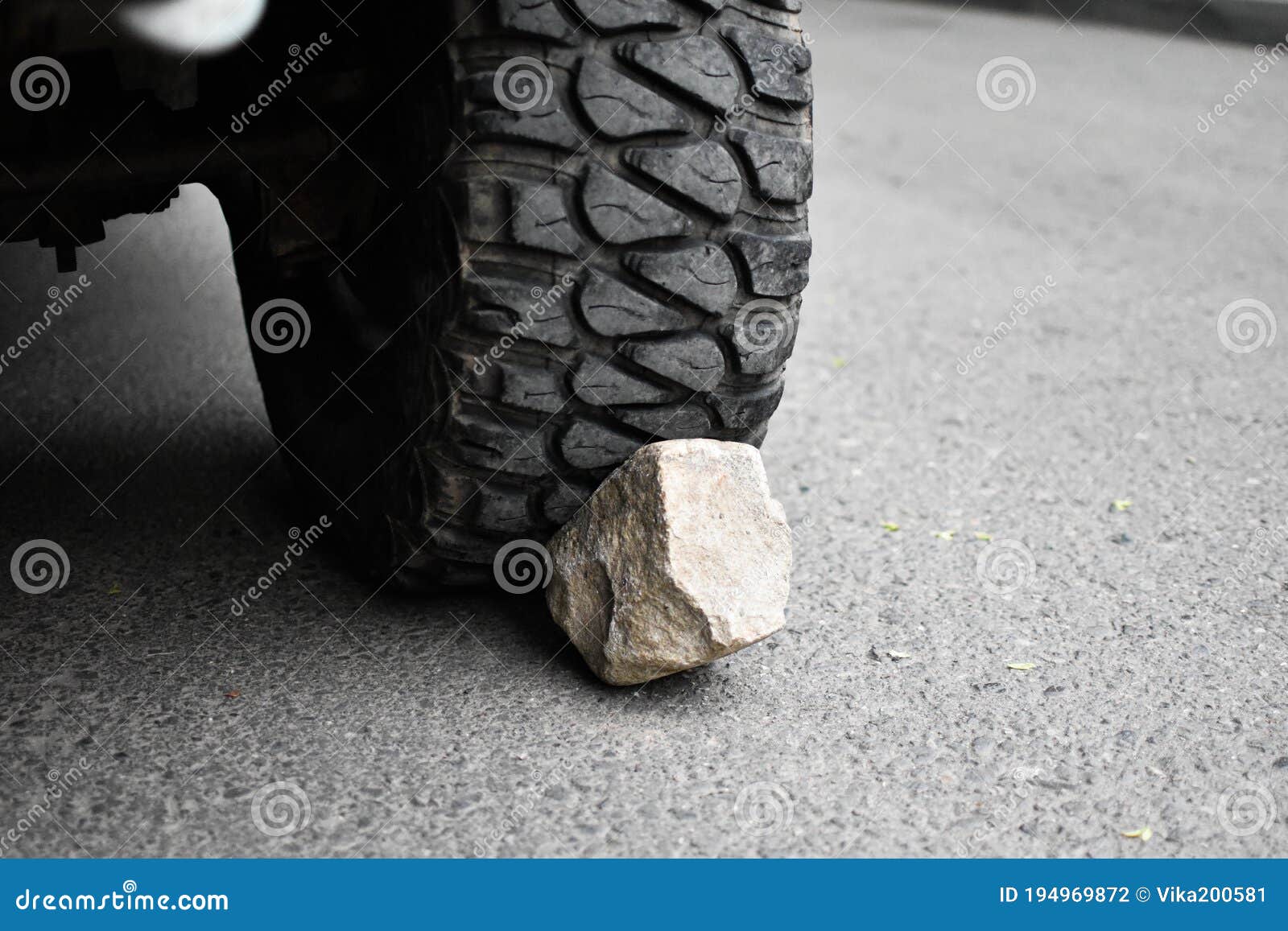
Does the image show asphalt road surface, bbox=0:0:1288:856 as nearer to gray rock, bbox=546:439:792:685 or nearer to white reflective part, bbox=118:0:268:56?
gray rock, bbox=546:439:792:685

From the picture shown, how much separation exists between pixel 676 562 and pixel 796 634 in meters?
0.39

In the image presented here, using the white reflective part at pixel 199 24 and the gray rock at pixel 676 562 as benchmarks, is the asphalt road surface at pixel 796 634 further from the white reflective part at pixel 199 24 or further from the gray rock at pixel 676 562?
the white reflective part at pixel 199 24

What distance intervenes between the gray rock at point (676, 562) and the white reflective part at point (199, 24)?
0.96m

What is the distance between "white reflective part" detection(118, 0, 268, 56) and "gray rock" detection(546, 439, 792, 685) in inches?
37.9

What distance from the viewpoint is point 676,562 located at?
169cm

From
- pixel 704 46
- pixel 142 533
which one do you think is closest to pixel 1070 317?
pixel 704 46

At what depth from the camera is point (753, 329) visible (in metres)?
1.74

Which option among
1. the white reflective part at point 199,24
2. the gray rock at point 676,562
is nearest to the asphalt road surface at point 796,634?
the gray rock at point 676,562

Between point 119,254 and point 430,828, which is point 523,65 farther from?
point 119,254

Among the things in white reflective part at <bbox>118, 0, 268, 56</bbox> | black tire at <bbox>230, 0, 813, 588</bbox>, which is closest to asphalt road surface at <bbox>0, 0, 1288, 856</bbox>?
black tire at <bbox>230, 0, 813, 588</bbox>

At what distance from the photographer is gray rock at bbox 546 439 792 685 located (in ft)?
5.57

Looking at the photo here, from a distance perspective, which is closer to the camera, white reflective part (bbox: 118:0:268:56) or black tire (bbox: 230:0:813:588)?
black tire (bbox: 230:0:813:588)

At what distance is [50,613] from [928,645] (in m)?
1.40

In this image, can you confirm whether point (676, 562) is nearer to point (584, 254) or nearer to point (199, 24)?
point (584, 254)
